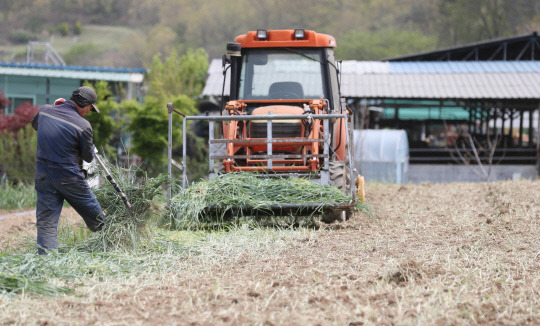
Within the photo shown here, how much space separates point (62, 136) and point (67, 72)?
59.6 ft

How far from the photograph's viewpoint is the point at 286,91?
9.25 m

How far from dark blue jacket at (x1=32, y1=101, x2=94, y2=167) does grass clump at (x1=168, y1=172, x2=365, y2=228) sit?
1.67 meters

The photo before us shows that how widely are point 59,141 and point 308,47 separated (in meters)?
4.40

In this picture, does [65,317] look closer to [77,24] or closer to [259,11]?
[259,11]

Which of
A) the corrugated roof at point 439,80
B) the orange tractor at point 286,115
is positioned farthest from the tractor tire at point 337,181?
the corrugated roof at point 439,80

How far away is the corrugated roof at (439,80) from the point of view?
868 inches

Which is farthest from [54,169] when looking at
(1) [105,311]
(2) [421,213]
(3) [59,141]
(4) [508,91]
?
(4) [508,91]

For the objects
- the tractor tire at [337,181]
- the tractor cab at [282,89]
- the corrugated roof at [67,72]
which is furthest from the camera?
the corrugated roof at [67,72]

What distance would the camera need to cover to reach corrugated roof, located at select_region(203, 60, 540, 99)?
2205 cm

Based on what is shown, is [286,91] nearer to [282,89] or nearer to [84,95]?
[282,89]

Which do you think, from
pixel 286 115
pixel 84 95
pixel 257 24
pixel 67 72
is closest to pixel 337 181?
pixel 286 115

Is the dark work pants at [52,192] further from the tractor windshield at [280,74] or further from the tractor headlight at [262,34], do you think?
the tractor headlight at [262,34]

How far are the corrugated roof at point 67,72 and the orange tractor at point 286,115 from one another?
15.0 m

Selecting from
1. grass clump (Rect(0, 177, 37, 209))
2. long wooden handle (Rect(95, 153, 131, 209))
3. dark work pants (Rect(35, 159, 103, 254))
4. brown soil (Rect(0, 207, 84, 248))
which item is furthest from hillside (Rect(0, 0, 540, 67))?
dark work pants (Rect(35, 159, 103, 254))
